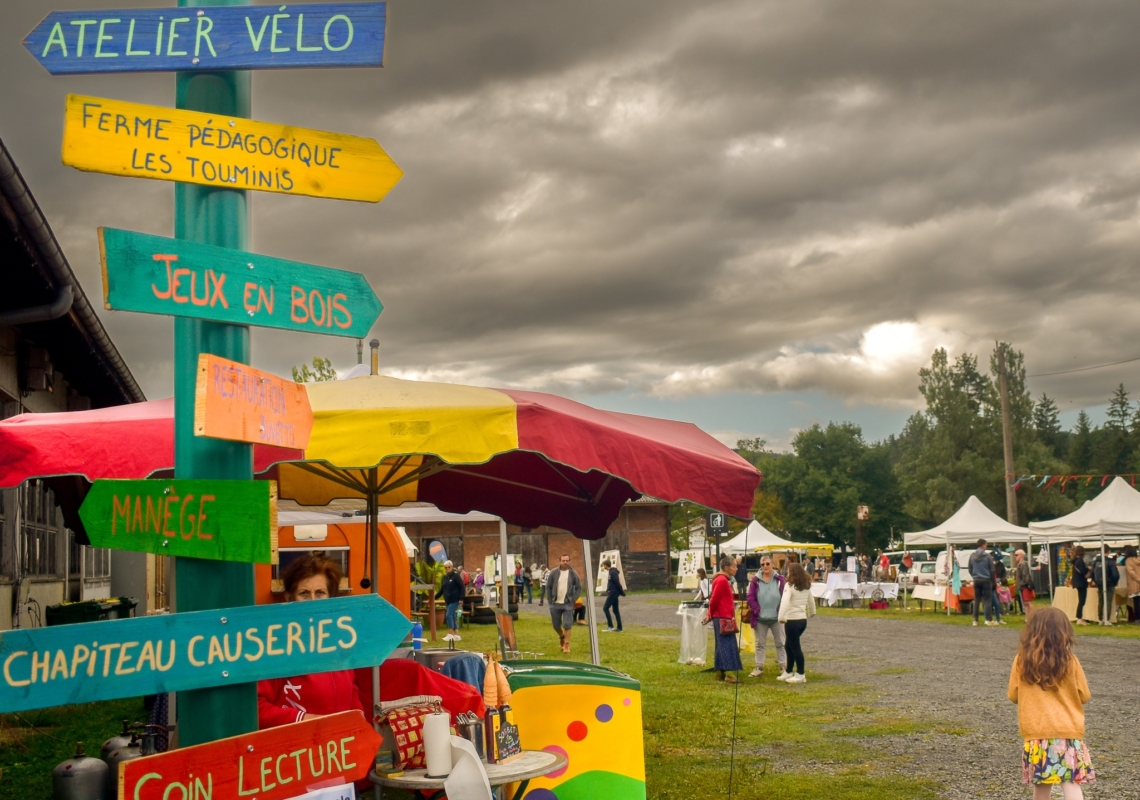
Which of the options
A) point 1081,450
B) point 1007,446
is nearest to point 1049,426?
point 1081,450

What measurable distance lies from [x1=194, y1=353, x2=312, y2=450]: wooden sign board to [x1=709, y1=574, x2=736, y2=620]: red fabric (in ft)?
38.7

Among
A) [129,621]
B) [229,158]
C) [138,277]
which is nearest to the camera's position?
[129,621]

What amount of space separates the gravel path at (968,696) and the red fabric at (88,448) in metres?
5.81

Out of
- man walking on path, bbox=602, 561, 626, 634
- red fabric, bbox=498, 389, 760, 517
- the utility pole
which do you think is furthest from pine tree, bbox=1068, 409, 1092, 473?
red fabric, bbox=498, 389, 760, 517

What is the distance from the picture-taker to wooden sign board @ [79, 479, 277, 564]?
9.24 feet

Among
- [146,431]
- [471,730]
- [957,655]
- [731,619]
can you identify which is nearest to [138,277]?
[146,431]

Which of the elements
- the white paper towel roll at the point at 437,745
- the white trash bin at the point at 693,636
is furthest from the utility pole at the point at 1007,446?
the white paper towel roll at the point at 437,745

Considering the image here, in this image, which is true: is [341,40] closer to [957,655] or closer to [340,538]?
[340,538]

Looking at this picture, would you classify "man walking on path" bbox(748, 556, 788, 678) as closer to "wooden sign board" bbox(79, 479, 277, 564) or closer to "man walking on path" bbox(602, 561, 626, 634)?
"man walking on path" bbox(602, 561, 626, 634)

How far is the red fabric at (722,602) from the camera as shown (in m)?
14.4

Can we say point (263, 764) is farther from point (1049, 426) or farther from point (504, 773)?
point (1049, 426)

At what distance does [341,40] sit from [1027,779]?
546cm

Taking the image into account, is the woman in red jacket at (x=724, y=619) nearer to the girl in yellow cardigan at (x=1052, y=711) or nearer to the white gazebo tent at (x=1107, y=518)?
the girl in yellow cardigan at (x=1052, y=711)

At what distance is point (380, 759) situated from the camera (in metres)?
4.72
